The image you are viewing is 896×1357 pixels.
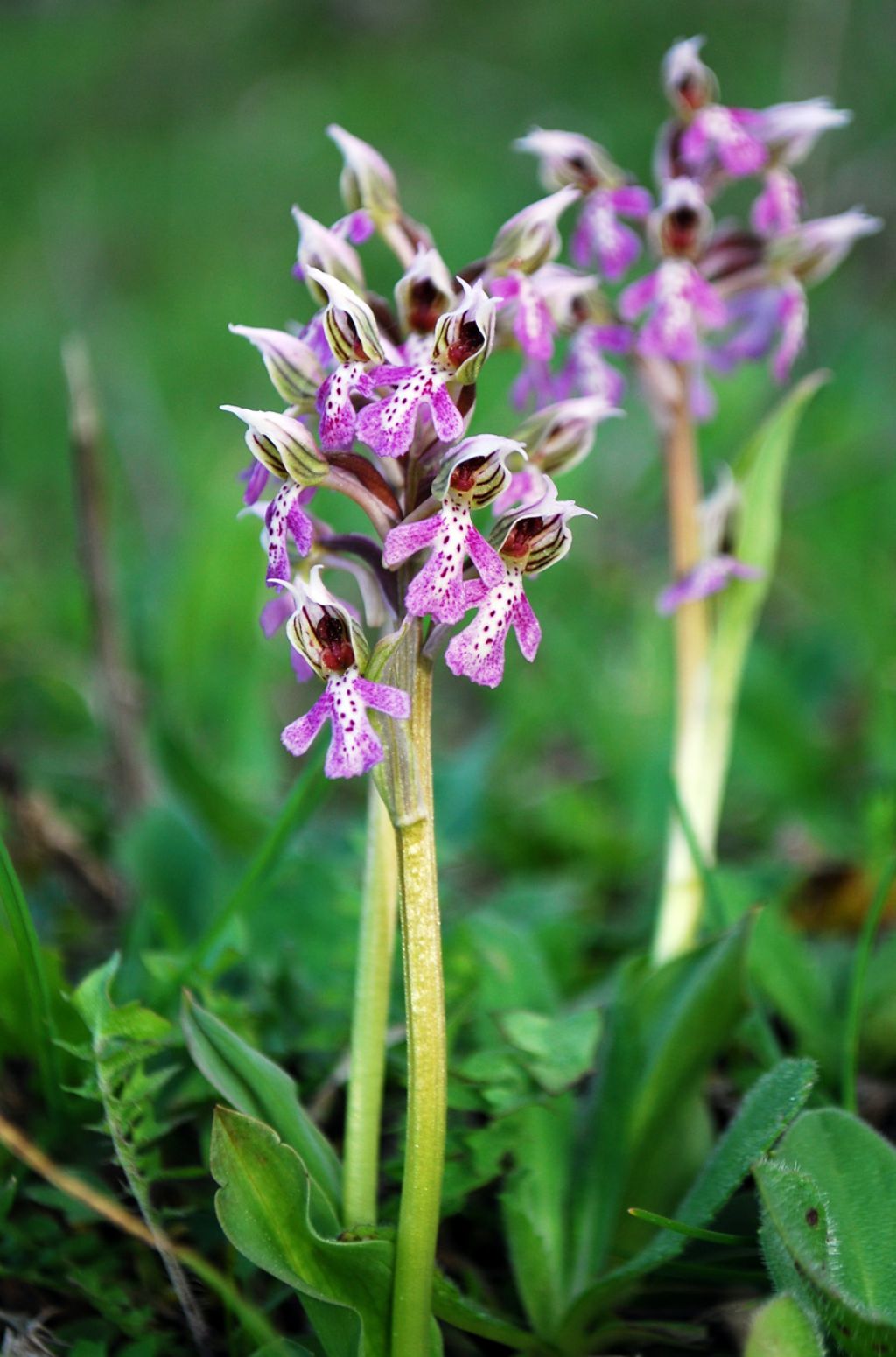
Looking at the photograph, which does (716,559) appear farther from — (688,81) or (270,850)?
(270,850)

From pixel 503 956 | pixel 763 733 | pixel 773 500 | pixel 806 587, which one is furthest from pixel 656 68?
pixel 503 956

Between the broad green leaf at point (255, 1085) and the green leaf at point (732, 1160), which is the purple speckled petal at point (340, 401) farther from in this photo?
the green leaf at point (732, 1160)

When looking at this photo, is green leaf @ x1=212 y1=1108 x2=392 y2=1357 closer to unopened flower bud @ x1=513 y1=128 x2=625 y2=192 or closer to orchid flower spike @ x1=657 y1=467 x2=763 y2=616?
orchid flower spike @ x1=657 y1=467 x2=763 y2=616

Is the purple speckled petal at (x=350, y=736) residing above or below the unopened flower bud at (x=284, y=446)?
below

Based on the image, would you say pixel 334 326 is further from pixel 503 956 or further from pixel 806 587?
pixel 806 587

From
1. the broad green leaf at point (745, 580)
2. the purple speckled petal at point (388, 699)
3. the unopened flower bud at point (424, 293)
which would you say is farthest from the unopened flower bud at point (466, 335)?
the broad green leaf at point (745, 580)

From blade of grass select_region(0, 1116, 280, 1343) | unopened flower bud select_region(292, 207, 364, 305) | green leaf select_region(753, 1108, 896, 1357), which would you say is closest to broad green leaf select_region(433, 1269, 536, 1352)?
blade of grass select_region(0, 1116, 280, 1343)
